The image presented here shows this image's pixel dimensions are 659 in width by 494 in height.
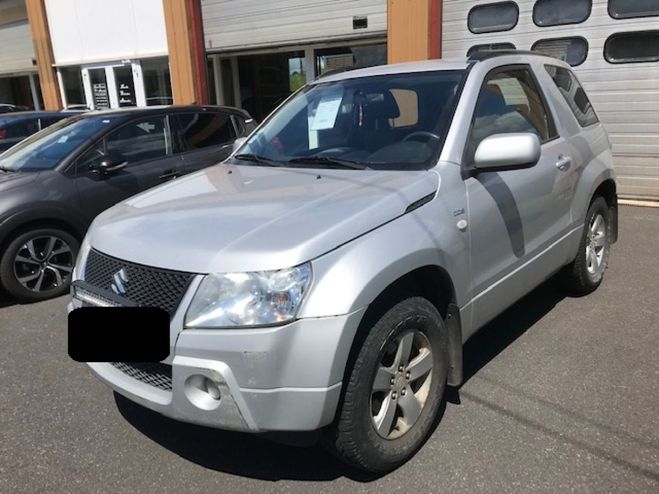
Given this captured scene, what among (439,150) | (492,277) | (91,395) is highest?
(439,150)

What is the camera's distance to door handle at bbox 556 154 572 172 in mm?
3725

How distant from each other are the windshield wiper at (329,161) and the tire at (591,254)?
2.02 meters

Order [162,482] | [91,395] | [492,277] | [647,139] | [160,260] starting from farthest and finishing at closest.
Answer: [647,139] → [91,395] → [492,277] → [162,482] → [160,260]

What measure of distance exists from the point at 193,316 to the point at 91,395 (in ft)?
5.12

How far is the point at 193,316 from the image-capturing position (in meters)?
2.20

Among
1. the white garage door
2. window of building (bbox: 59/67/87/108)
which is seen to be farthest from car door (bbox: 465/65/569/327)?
window of building (bbox: 59/67/87/108)

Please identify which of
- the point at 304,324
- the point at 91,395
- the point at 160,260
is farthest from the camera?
the point at 91,395

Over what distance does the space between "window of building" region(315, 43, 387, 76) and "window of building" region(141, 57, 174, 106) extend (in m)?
4.17

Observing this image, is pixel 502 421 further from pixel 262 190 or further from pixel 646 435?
pixel 262 190

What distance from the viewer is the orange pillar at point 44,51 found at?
15992mm

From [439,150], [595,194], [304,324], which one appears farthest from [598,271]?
[304,324]

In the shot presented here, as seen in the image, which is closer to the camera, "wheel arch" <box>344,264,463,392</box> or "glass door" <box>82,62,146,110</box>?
"wheel arch" <box>344,264,463,392</box>

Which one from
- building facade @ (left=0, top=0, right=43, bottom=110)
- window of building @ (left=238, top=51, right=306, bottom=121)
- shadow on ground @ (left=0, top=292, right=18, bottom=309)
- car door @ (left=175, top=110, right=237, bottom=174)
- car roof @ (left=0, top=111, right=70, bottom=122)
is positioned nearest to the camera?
shadow on ground @ (left=0, top=292, right=18, bottom=309)

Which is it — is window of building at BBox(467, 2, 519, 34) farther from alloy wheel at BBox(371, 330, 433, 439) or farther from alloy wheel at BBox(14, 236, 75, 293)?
alloy wheel at BBox(371, 330, 433, 439)
